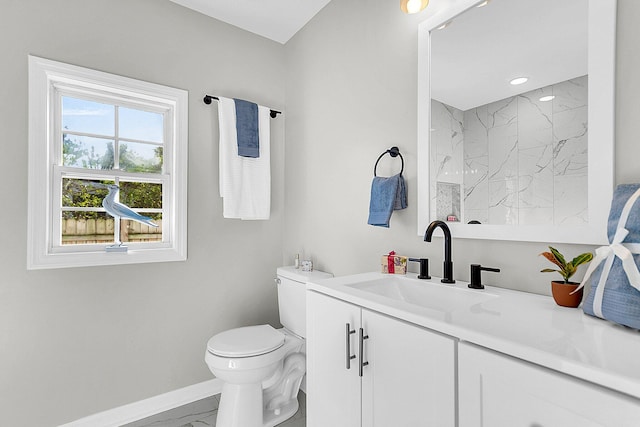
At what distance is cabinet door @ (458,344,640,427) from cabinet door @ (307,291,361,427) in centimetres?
40

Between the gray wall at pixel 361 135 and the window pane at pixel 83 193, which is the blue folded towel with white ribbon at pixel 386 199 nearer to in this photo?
the gray wall at pixel 361 135

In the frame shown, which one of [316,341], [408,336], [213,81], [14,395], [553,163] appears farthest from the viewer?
[213,81]

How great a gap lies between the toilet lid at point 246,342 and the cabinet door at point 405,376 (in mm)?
770

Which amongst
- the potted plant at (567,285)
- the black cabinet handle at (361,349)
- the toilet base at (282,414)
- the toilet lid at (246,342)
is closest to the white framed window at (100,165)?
the toilet lid at (246,342)

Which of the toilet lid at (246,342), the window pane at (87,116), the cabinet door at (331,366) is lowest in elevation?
the toilet lid at (246,342)

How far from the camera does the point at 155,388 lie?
194cm

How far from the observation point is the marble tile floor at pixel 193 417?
1821 millimetres

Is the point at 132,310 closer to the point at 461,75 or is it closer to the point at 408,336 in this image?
the point at 408,336

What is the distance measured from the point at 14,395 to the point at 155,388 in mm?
645

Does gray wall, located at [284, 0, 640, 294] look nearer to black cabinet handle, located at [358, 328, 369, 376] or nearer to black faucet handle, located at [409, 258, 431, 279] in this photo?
black faucet handle, located at [409, 258, 431, 279]

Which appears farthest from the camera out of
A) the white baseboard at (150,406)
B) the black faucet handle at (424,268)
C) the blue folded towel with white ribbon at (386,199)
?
the white baseboard at (150,406)

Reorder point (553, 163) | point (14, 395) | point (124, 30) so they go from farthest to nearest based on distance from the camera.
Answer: point (124, 30)
point (14, 395)
point (553, 163)

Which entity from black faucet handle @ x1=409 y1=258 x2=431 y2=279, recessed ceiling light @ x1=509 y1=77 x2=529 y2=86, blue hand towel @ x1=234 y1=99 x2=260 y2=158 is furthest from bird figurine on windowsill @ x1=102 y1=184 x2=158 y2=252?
recessed ceiling light @ x1=509 y1=77 x2=529 y2=86

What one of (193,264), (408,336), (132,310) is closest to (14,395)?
(132,310)
